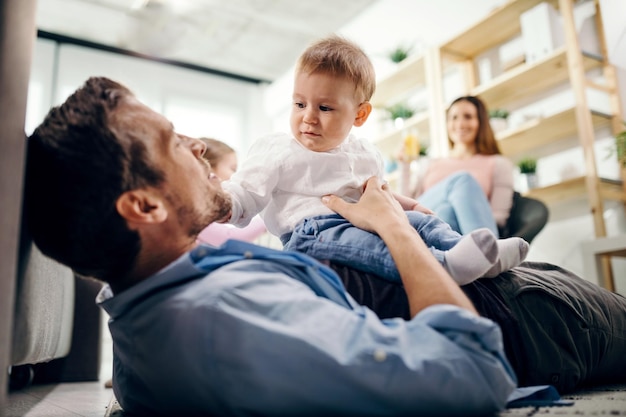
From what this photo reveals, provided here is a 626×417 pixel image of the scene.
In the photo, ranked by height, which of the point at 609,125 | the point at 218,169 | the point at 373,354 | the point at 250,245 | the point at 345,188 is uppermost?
the point at 609,125

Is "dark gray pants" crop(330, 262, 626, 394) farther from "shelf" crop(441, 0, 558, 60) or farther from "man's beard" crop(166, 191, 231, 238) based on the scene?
"shelf" crop(441, 0, 558, 60)

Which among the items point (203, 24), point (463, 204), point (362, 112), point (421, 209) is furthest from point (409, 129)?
point (421, 209)

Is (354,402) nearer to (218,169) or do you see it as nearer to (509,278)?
(509,278)

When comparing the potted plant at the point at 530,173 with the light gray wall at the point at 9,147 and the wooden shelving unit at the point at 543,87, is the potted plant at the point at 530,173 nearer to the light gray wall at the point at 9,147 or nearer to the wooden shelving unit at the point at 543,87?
the wooden shelving unit at the point at 543,87

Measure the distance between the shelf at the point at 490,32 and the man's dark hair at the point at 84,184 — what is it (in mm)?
3387

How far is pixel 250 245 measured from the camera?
88 cm

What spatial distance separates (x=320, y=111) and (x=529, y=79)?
8.98ft

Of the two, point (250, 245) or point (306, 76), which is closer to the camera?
point (250, 245)

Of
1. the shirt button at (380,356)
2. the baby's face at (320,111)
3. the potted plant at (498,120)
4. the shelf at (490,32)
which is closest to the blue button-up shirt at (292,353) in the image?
the shirt button at (380,356)

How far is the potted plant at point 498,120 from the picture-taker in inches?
147

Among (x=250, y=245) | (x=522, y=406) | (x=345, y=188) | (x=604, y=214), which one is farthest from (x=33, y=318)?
(x=604, y=214)

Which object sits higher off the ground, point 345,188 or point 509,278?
point 345,188

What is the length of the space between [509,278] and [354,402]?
576mm

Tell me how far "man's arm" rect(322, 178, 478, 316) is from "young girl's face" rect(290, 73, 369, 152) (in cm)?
18
